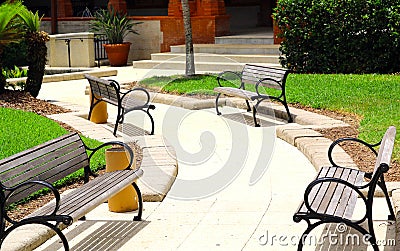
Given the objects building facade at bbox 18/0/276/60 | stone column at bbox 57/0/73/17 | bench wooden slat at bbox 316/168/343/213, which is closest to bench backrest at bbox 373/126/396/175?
bench wooden slat at bbox 316/168/343/213

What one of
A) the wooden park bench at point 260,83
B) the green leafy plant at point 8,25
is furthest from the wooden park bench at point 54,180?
the green leafy plant at point 8,25

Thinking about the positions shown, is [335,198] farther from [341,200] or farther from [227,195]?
[227,195]

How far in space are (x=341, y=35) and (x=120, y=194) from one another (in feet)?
32.5

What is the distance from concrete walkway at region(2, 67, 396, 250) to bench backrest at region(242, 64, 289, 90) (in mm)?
502

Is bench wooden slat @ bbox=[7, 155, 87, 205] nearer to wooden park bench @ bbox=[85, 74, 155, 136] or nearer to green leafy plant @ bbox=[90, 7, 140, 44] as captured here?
wooden park bench @ bbox=[85, 74, 155, 136]

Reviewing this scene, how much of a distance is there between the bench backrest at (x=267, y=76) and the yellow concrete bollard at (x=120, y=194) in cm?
472

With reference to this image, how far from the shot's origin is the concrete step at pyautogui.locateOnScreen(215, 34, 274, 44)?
20.1m

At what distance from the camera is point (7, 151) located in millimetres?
8906

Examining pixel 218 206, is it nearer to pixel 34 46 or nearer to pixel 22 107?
pixel 22 107

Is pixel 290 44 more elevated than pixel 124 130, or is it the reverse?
pixel 290 44

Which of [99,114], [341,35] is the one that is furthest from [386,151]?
[341,35]

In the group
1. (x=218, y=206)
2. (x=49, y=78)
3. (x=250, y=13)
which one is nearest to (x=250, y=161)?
(x=218, y=206)

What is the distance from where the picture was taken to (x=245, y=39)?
20.4 m

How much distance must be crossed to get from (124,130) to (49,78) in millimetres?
7613
